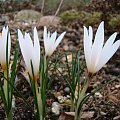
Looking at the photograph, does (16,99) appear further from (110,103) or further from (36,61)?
(36,61)

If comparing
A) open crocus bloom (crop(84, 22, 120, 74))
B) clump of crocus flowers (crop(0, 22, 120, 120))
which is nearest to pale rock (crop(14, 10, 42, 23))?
clump of crocus flowers (crop(0, 22, 120, 120))

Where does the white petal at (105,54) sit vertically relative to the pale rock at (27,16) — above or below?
above

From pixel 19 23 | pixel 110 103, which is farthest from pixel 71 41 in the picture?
pixel 110 103

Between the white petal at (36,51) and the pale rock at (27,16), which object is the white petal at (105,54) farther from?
the pale rock at (27,16)

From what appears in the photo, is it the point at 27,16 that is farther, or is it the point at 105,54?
the point at 27,16

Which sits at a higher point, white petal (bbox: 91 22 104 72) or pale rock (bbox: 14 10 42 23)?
white petal (bbox: 91 22 104 72)

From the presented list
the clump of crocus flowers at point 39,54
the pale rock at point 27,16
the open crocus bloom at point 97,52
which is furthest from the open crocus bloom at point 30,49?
the pale rock at point 27,16

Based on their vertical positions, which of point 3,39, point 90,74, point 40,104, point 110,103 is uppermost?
point 3,39

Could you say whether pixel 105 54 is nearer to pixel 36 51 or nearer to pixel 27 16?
pixel 36 51

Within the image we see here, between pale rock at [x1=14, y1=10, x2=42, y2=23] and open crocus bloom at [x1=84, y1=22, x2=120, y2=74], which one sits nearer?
open crocus bloom at [x1=84, y1=22, x2=120, y2=74]

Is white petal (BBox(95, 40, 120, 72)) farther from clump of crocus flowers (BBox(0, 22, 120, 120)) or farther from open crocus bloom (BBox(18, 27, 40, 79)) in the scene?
open crocus bloom (BBox(18, 27, 40, 79))

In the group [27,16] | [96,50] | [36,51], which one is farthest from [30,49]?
[27,16]
